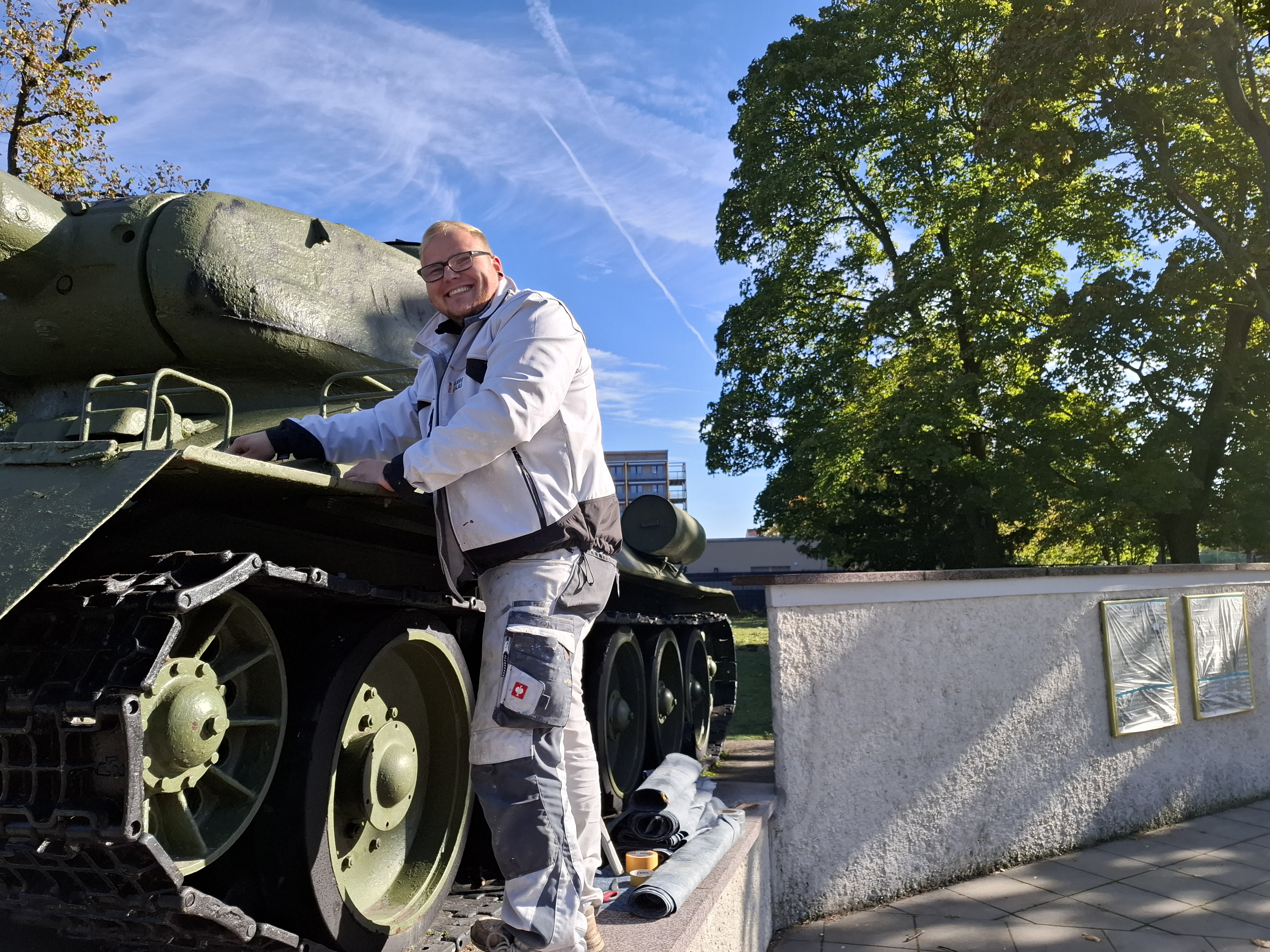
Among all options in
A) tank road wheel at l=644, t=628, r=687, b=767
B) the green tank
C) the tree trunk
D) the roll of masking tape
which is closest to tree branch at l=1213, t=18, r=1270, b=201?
the tree trunk

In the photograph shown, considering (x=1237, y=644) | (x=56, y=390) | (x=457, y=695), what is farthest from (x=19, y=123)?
(x=1237, y=644)

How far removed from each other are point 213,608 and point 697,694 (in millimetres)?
5601

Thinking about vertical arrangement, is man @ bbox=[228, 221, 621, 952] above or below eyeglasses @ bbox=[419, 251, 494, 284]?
below

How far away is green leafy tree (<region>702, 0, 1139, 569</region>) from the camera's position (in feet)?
57.4

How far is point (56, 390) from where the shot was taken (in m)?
4.52

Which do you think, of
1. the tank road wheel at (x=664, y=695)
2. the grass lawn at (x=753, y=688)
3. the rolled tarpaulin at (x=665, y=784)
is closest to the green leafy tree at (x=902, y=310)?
the grass lawn at (x=753, y=688)

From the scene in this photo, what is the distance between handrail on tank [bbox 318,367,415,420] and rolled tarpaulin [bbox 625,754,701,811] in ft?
6.90

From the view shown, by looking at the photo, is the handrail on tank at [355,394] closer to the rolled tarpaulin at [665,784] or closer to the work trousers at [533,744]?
the work trousers at [533,744]

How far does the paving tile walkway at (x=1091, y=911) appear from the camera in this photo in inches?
170

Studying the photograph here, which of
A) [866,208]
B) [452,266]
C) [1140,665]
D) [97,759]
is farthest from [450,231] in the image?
[866,208]

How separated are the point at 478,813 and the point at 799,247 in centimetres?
1908

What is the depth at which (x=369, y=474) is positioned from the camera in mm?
2822

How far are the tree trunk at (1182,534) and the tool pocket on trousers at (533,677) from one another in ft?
53.2

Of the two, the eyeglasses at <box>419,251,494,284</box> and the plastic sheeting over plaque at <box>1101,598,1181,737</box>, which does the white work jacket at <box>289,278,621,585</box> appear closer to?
the eyeglasses at <box>419,251,494,284</box>
